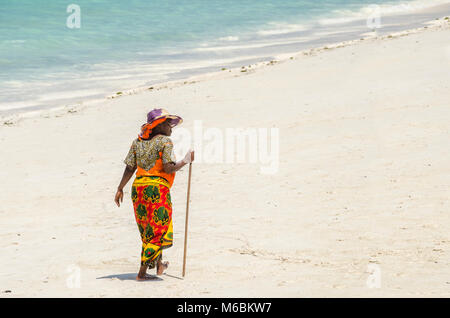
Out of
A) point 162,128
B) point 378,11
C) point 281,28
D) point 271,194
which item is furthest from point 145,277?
point 378,11

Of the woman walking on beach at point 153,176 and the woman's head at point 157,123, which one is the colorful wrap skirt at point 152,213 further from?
the woman's head at point 157,123

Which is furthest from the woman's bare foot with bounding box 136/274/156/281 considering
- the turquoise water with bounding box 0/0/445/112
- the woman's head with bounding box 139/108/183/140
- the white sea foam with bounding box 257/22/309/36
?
the white sea foam with bounding box 257/22/309/36

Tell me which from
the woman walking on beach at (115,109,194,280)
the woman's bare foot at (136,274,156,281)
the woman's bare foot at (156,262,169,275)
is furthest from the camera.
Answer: the woman's bare foot at (156,262,169,275)

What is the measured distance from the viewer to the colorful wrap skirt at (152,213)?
6.89 meters

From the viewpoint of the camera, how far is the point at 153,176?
688 centimetres

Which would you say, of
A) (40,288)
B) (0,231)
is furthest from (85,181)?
(40,288)

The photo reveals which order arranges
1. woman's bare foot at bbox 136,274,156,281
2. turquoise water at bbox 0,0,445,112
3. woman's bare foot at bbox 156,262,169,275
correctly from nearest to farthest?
woman's bare foot at bbox 136,274,156,281 < woman's bare foot at bbox 156,262,169,275 < turquoise water at bbox 0,0,445,112

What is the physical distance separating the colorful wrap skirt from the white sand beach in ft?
1.00

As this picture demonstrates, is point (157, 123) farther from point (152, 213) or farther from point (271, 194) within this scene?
point (271, 194)

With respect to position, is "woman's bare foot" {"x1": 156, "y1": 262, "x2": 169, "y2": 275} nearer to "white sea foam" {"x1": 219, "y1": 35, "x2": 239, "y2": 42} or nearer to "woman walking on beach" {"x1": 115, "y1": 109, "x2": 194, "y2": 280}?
"woman walking on beach" {"x1": 115, "y1": 109, "x2": 194, "y2": 280}

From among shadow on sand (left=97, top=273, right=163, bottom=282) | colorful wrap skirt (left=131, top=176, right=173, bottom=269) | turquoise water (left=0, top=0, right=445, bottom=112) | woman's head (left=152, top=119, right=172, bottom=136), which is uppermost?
turquoise water (left=0, top=0, right=445, bottom=112)

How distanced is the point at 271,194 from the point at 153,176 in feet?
11.6

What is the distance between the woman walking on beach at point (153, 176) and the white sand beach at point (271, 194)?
0.40m

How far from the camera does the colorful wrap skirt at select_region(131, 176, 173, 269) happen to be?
689cm
